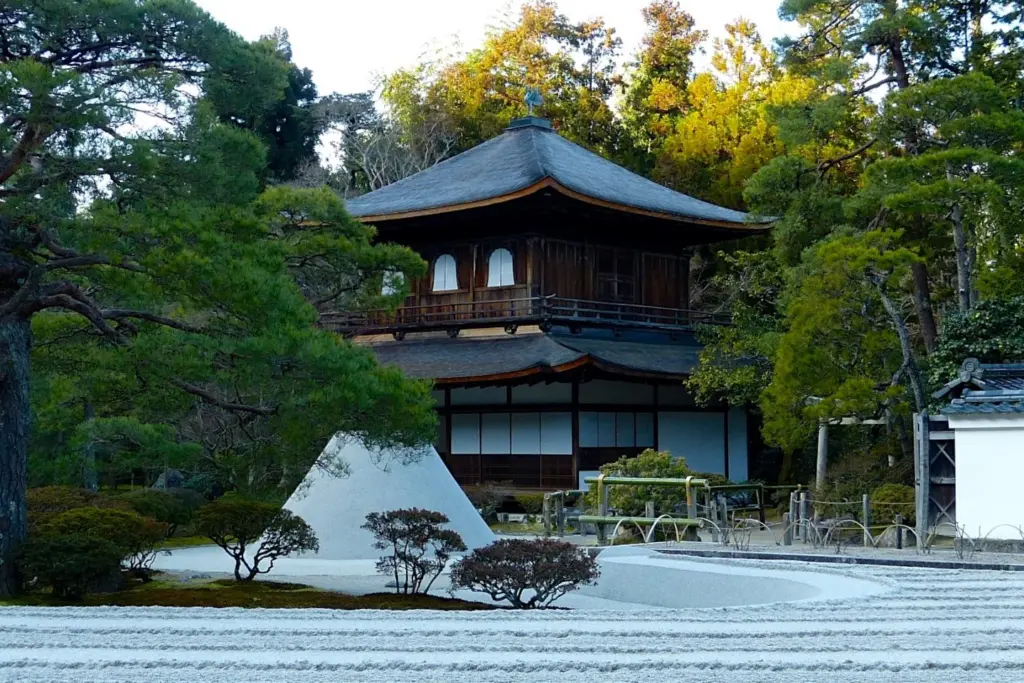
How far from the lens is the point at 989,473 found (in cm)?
1628

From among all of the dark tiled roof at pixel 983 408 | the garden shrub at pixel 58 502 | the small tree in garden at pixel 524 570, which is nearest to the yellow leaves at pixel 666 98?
the dark tiled roof at pixel 983 408

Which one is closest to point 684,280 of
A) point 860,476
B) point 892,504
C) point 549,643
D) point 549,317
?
point 549,317

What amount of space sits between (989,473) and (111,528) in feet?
33.6

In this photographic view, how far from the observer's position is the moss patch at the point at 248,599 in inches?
480

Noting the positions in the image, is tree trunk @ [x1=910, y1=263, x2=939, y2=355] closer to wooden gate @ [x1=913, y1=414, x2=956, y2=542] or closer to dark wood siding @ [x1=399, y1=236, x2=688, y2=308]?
dark wood siding @ [x1=399, y1=236, x2=688, y2=308]

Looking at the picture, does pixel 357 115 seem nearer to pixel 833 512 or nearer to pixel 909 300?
pixel 909 300

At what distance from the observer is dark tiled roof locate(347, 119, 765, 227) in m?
26.5

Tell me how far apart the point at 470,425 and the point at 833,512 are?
10.1 metres

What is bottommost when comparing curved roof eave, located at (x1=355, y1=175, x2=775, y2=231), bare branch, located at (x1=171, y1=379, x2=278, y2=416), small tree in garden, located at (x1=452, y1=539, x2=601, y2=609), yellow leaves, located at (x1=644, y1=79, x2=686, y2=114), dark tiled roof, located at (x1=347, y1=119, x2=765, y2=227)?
small tree in garden, located at (x1=452, y1=539, x2=601, y2=609)

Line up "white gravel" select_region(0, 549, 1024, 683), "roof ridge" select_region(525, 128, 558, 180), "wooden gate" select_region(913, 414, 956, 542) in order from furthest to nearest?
"roof ridge" select_region(525, 128, 558, 180) < "wooden gate" select_region(913, 414, 956, 542) < "white gravel" select_region(0, 549, 1024, 683)

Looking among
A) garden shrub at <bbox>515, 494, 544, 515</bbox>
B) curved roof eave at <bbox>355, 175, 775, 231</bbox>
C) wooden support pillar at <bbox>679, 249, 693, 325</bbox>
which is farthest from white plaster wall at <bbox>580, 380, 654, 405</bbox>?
curved roof eave at <bbox>355, 175, 775, 231</bbox>

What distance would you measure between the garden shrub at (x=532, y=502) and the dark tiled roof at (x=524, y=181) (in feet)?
18.9

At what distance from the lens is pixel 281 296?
1159 centimetres

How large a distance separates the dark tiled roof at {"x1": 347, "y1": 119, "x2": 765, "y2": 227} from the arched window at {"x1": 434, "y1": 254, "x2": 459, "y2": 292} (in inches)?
54.1
